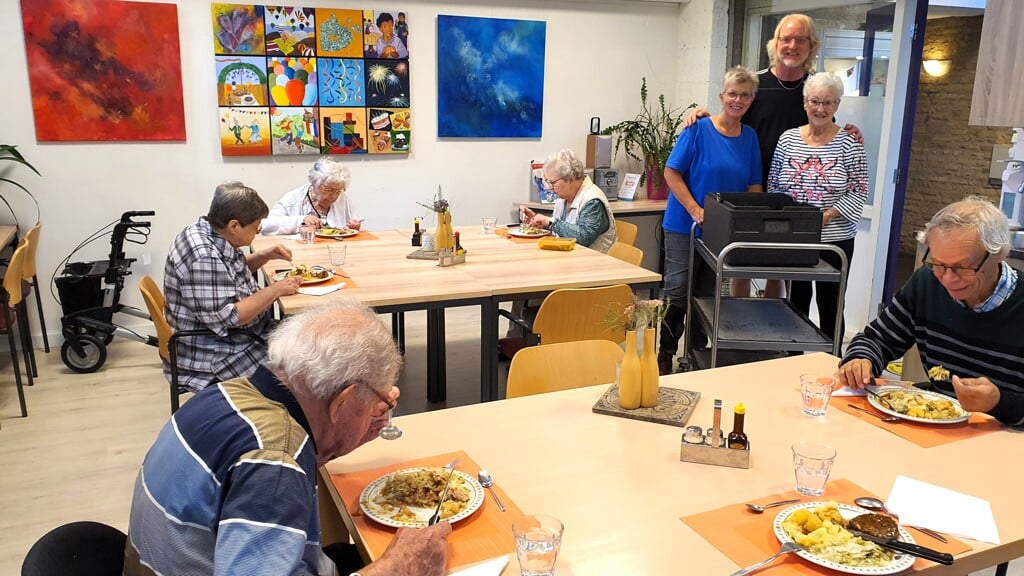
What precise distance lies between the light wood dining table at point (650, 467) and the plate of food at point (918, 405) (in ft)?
0.28

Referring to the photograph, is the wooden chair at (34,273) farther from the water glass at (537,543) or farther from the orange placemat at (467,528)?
the water glass at (537,543)

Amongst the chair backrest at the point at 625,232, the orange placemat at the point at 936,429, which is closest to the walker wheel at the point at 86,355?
the chair backrest at the point at 625,232

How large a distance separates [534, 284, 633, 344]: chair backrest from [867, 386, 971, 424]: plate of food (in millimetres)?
1186

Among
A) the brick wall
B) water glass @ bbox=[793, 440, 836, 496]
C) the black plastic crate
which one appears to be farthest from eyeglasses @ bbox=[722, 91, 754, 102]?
the brick wall

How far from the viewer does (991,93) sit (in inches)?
139

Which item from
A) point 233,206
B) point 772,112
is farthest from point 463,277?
point 772,112

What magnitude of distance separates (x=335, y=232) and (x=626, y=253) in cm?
166

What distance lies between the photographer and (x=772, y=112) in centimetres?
404

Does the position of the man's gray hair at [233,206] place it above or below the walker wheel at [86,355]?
above

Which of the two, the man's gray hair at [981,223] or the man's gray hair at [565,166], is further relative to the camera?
the man's gray hair at [565,166]

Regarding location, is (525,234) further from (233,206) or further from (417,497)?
(417,497)

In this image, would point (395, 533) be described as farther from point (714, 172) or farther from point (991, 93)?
point (991, 93)

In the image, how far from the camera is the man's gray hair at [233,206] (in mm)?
2984

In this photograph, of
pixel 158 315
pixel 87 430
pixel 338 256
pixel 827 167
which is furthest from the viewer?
pixel 87 430
